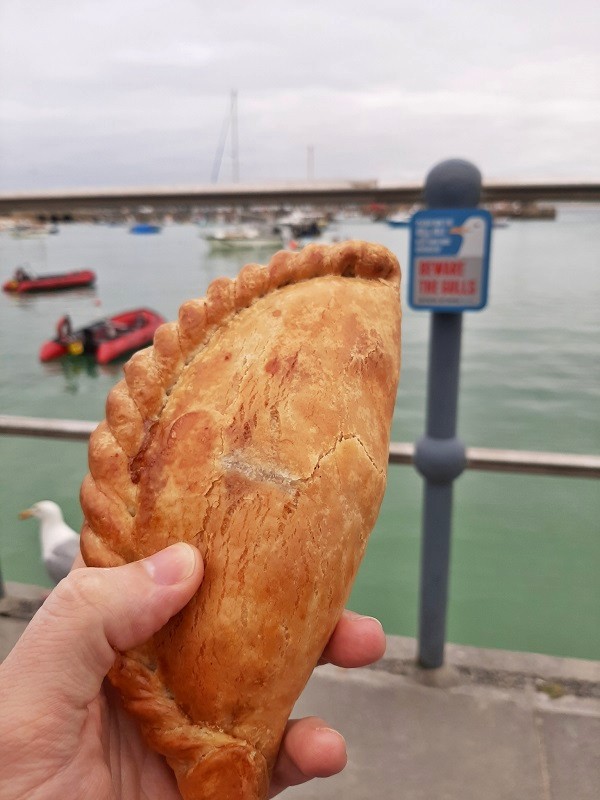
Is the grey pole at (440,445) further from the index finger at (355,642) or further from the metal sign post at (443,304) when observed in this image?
the index finger at (355,642)

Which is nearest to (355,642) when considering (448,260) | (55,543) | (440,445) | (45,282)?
(440,445)

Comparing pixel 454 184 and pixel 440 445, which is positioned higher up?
pixel 454 184

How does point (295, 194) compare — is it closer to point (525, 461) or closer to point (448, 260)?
point (448, 260)

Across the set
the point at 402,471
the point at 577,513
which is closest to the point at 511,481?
the point at 577,513

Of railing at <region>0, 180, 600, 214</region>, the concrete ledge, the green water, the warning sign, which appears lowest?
the green water

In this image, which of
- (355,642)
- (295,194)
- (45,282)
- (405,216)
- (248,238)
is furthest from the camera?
(45,282)

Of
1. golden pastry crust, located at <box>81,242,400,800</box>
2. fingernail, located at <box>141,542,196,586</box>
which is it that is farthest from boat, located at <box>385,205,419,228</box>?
fingernail, located at <box>141,542,196,586</box>

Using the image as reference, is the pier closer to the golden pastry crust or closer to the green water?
the golden pastry crust

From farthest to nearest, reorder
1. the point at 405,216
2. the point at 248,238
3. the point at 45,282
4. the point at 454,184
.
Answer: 1. the point at 45,282
2. the point at 248,238
3. the point at 405,216
4. the point at 454,184
